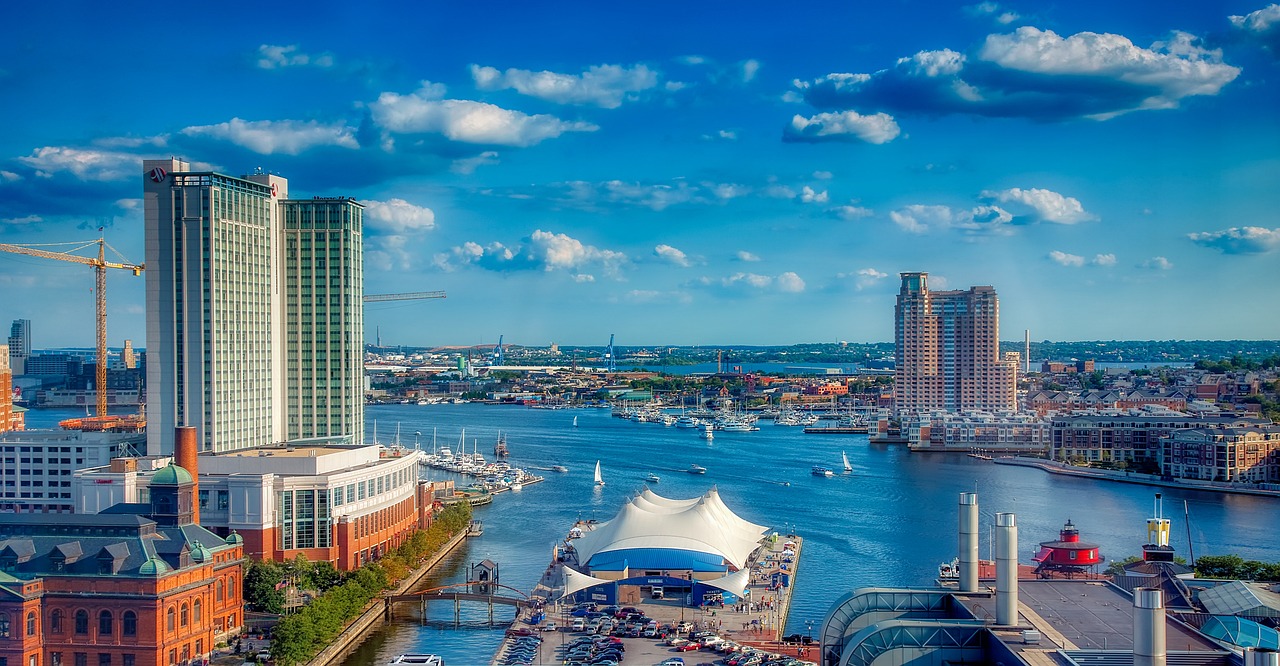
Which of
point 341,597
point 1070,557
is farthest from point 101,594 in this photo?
point 1070,557

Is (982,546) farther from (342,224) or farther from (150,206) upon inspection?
(150,206)

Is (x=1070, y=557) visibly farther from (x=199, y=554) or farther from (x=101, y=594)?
(x=101, y=594)

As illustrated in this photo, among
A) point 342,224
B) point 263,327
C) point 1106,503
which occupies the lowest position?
point 1106,503

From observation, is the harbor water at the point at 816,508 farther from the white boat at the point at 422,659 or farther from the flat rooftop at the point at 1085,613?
the flat rooftop at the point at 1085,613

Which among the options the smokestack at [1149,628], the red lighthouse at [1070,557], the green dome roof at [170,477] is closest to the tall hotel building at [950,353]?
the red lighthouse at [1070,557]

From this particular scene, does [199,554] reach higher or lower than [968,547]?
lower

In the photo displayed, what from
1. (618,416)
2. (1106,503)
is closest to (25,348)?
(618,416)

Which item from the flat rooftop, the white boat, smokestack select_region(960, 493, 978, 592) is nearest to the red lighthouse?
the flat rooftop

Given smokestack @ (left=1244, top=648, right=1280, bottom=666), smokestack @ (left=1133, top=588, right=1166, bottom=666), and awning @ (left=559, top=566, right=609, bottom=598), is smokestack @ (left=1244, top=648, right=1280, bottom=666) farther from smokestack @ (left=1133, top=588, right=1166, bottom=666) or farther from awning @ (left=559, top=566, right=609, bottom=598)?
awning @ (left=559, top=566, right=609, bottom=598)
